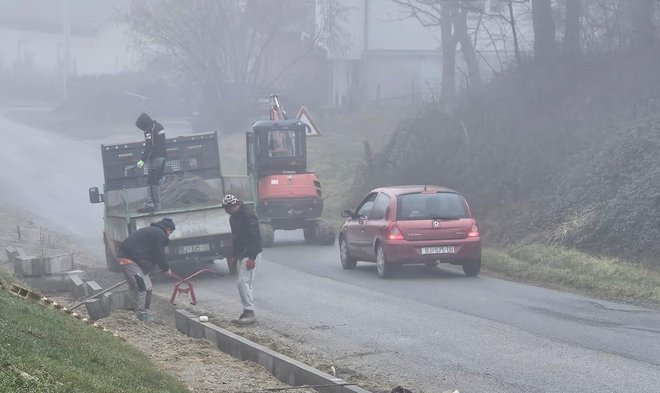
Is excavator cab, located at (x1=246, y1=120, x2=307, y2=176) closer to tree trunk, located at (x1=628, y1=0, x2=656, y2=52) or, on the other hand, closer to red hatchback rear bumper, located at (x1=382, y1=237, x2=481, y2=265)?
red hatchback rear bumper, located at (x1=382, y1=237, x2=481, y2=265)

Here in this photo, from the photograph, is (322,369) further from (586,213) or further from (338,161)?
(338,161)

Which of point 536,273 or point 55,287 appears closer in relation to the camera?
point 55,287

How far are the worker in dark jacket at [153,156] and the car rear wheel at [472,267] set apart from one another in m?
5.73

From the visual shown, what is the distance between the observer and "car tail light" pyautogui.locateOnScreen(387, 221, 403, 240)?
1964 centimetres

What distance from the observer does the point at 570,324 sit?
47.5 feet

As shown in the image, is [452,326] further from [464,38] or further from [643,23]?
[464,38]

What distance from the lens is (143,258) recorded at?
16.0 meters

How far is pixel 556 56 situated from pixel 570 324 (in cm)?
1803

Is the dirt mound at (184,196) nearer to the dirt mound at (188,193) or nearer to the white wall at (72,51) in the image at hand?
the dirt mound at (188,193)

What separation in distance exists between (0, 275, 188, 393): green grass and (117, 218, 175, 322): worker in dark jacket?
12.8ft

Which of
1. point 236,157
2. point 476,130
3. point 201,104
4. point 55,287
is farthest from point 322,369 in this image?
point 201,104

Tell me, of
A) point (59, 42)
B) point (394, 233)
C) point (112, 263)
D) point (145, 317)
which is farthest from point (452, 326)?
point (59, 42)

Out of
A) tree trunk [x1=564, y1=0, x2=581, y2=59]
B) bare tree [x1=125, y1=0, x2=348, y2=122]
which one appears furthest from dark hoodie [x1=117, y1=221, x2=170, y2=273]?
bare tree [x1=125, y1=0, x2=348, y2=122]

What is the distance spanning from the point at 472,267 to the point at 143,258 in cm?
670
